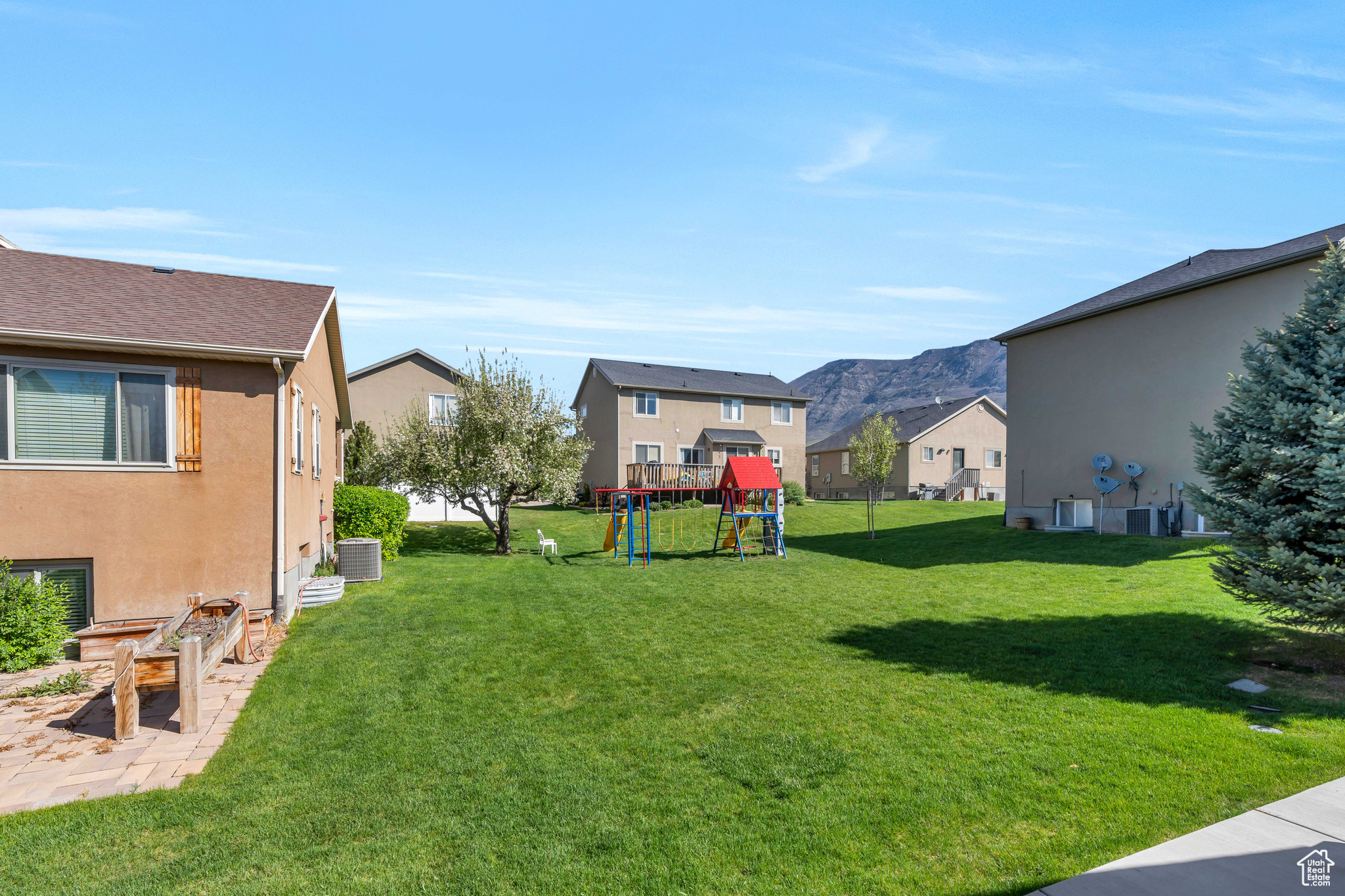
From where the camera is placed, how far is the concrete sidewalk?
3211mm

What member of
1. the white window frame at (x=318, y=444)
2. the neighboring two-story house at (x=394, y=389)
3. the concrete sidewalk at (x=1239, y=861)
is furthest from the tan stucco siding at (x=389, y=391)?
the concrete sidewalk at (x=1239, y=861)

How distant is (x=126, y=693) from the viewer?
5695mm

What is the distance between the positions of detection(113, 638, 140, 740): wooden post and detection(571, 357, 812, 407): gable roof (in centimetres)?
2741

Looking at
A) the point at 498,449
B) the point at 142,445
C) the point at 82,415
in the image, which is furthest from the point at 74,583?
the point at 498,449

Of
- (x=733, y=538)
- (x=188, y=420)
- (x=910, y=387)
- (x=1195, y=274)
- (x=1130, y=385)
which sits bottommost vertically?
(x=733, y=538)

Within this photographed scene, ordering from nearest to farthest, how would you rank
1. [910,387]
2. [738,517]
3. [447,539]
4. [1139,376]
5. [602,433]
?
[738,517], [1139,376], [447,539], [602,433], [910,387]

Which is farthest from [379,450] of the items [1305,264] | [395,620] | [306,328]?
[1305,264]

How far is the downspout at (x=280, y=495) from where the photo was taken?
9.82 metres

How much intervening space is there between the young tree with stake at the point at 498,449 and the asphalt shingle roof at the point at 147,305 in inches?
263

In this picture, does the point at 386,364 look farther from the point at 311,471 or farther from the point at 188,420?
the point at 188,420

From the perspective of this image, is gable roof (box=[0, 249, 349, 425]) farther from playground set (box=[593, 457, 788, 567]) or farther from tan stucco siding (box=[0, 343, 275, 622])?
playground set (box=[593, 457, 788, 567])

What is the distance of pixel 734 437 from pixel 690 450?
2.50 meters

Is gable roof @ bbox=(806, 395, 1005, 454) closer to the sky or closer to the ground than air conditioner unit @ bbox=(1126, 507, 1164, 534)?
closer to the sky

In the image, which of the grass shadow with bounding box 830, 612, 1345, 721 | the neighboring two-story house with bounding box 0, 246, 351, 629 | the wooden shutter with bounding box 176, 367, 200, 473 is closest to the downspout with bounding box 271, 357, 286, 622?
the neighboring two-story house with bounding box 0, 246, 351, 629
